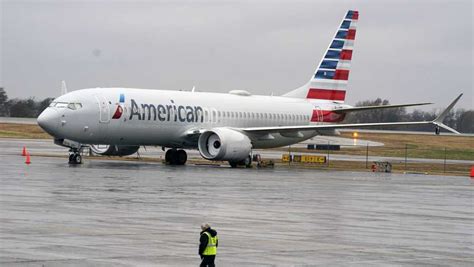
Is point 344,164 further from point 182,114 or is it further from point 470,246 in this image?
point 470,246

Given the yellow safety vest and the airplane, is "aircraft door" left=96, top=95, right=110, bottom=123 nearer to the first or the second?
the airplane

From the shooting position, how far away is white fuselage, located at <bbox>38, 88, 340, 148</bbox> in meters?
45.6

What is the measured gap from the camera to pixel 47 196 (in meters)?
26.3

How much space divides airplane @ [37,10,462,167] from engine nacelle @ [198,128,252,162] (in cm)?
5

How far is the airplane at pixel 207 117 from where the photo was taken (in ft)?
150

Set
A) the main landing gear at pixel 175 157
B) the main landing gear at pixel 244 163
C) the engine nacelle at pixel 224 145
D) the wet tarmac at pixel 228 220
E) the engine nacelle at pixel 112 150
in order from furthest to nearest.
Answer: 1. the engine nacelle at pixel 112 150
2. the main landing gear at pixel 175 157
3. the main landing gear at pixel 244 163
4. the engine nacelle at pixel 224 145
5. the wet tarmac at pixel 228 220

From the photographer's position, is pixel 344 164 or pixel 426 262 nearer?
pixel 426 262

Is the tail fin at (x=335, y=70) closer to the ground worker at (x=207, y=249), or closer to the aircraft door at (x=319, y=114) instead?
the aircraft door at (x=319, y=114)

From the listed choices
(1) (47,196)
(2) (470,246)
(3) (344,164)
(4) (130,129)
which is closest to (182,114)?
(4) (130,129)

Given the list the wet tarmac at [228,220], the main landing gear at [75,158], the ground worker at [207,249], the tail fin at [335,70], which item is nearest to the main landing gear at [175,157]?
the main landing gear at [75,158]

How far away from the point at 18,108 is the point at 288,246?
135303 millimetres

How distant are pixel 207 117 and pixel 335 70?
12.3 m

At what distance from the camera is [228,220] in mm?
22047

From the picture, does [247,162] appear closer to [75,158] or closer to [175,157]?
[175,157]
